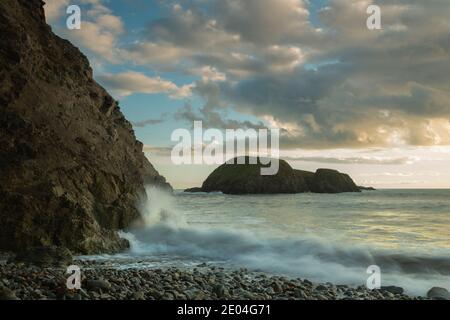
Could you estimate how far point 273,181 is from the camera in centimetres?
13050

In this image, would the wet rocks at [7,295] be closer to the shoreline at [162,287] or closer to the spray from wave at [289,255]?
the shoreline at [162,287]

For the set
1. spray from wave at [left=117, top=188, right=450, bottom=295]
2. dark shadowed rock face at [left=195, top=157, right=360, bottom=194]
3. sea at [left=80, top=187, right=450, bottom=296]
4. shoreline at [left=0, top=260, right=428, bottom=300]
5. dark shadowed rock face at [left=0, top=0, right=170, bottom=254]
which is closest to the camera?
shoreline at [left=0, top=260, right=428, bottom=300]

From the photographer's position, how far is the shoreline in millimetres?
9117

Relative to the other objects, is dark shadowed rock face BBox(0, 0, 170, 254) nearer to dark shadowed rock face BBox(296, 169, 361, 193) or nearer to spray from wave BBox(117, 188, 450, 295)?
spray from wave BBox(117, 188, 450, 295)

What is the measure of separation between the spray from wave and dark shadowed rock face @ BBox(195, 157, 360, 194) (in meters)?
109

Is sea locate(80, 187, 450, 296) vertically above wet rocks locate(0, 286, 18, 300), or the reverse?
wet rocks locate(0, 286, 18, 300)

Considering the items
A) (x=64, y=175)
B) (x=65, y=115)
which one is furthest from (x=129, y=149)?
(x=64, y=175)

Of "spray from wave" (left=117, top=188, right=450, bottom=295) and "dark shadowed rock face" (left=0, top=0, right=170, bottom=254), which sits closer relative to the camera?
"spray from wave" (left=117, top=188, right=450, bottom=295)

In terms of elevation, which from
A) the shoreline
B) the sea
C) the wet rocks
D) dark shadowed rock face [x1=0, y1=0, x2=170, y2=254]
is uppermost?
dark shadowed rock face [x1=0, y1=0, x2=170, y2=254]

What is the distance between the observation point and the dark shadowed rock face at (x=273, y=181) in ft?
431

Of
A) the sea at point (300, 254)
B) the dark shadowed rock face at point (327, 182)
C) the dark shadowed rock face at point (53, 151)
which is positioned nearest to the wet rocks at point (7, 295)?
the sea at point (300, 254)

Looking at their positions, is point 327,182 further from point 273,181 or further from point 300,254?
point 300,254

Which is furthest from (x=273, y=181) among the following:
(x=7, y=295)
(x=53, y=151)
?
(x=7, y=295)

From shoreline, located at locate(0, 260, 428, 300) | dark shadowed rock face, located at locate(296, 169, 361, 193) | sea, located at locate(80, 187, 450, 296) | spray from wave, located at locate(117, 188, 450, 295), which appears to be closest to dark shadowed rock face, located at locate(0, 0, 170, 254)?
sea, located at locate(80, 187, 450, 296)
